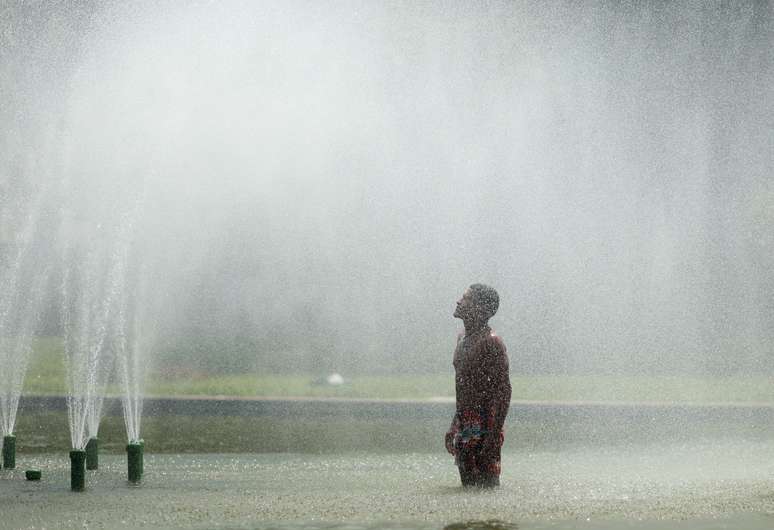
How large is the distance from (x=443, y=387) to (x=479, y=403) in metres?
9.79

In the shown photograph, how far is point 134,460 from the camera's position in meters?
8.66

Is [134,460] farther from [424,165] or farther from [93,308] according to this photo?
[93,308]

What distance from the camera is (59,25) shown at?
24.5 meters

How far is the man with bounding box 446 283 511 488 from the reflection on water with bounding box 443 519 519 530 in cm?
115

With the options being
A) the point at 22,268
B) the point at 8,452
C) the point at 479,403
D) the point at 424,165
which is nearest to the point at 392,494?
the point at 479,403

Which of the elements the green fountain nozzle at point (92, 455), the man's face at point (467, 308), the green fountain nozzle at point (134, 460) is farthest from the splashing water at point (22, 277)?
the man's face at point (467, 308)

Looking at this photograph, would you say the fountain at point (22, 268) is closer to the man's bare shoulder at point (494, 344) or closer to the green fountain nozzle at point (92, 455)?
the green fountain nozzle at point (92, 455)

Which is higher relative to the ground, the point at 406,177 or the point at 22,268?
the point at 406,177

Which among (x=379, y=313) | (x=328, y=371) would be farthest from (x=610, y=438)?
(x=379, y=313)

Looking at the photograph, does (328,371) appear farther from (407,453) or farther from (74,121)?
(407,453)

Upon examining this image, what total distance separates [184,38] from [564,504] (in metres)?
17.3

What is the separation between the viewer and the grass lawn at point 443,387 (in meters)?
16.3

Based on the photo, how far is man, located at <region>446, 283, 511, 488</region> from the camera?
8.15m

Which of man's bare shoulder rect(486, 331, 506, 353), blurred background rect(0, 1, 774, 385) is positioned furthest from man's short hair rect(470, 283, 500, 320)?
blurred background rect(0, 1, 774, 385)
